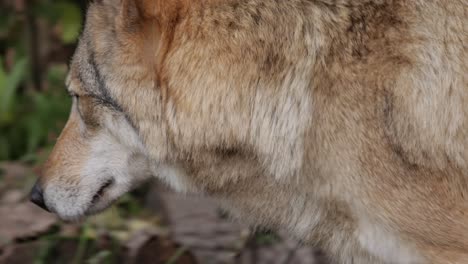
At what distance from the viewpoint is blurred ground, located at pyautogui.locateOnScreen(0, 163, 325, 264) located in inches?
181

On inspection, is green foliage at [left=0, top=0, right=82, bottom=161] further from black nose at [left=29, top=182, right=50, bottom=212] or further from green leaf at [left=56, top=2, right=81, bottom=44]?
black nose at [left=29, top=182, right=50, bottom=212]

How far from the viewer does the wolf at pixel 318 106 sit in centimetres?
310

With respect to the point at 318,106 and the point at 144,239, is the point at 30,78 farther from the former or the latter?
the point at 318,106

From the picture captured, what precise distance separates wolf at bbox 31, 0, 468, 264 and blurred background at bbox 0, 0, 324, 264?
66 centimetres

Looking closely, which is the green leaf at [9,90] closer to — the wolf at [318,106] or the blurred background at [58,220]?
the blurred background at [58,220]

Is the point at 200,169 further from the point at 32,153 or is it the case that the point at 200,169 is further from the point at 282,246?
the point at 32,153

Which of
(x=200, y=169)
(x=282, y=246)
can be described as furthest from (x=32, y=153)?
(x=200, y=169)

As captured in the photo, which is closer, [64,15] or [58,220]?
[58,220]

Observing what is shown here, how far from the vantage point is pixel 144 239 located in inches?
183

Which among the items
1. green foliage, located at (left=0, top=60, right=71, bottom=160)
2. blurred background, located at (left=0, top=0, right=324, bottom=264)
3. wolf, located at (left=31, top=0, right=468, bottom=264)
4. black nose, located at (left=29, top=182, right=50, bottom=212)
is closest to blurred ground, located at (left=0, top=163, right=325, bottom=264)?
blurred background, located at (left=0, top=0, right=324, bottom=264)

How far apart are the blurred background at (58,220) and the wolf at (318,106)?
2.17ft

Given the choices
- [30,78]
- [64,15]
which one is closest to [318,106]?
[64,15]

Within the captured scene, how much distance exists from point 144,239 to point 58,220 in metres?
0.51

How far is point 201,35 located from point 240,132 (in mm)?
398
